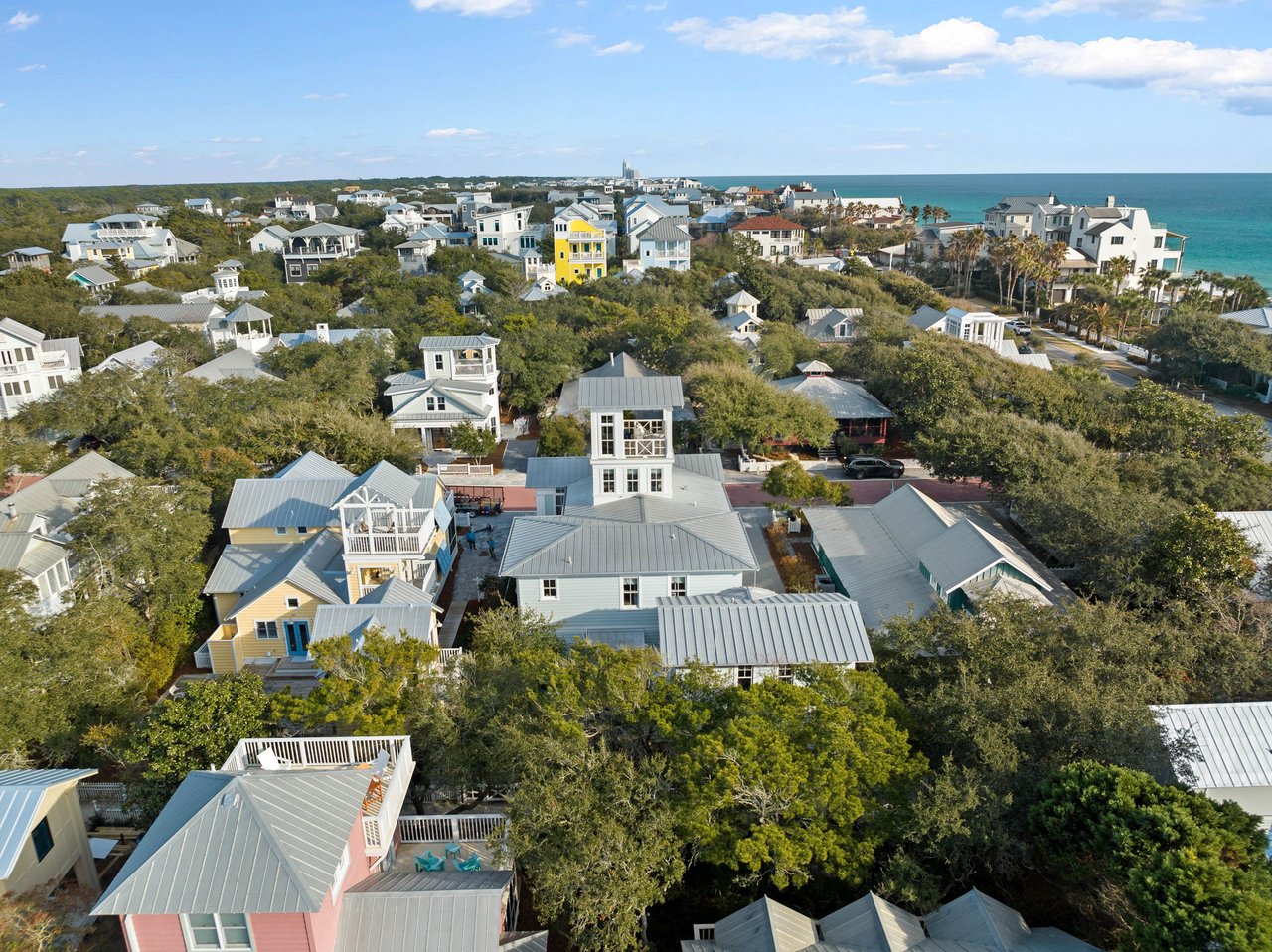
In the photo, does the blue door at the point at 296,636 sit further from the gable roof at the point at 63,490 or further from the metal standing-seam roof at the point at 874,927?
the metal standing-seam roof at the point at 874,927

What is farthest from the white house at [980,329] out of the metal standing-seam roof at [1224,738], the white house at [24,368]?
the white house at [24,368]

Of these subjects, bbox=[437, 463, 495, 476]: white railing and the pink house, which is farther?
bbox=[437, 463, 495, 476]: white railing

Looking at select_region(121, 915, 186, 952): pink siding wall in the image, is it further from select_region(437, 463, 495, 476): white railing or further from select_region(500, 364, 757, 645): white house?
select_region(437, 463, 495, 476): white railing

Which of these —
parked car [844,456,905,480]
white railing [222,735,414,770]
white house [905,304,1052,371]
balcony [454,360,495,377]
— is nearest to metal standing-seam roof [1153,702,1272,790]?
white railing [222,735,414,770]

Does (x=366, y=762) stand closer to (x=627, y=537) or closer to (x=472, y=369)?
(x=627, y=537)

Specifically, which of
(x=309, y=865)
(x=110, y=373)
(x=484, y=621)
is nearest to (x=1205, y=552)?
(x=484, y=621)

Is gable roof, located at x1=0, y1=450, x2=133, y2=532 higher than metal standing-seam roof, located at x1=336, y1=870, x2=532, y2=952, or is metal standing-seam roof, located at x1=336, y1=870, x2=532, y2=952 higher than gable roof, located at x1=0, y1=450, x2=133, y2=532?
gable roof, located at x1=0, y1=450, x2=133, y2=532
